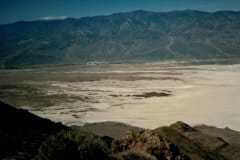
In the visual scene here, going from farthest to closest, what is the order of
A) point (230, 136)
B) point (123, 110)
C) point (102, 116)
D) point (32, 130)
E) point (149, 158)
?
1. point (123, 110)
2. point (102, 116)
3. point (230, 136)
4. point (32, 130)
5. point (149, 158)

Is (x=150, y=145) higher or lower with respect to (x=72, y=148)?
lower

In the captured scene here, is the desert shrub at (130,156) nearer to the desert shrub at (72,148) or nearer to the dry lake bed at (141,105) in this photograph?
the desert shrub at (72,148)

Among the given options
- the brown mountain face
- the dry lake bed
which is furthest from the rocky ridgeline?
the dry lake bed

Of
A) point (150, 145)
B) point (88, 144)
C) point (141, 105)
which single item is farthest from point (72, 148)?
point (141, 105)

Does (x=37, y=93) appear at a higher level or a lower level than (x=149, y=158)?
lower

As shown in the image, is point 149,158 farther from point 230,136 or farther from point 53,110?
point 53,110

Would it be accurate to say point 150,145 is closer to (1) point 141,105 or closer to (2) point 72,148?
(2) point 72,148

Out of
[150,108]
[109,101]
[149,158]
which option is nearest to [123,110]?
[150,108]

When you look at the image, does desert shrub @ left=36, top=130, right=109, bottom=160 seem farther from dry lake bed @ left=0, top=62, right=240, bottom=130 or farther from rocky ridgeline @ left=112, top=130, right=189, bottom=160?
dry lake bed @ left=0, top=62, right=240, bottom=130

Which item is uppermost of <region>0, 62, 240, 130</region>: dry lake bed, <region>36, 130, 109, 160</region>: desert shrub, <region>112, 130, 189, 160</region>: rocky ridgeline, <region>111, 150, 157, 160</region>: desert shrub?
<region>36, 130, 109, 160</region>: desert shrub
